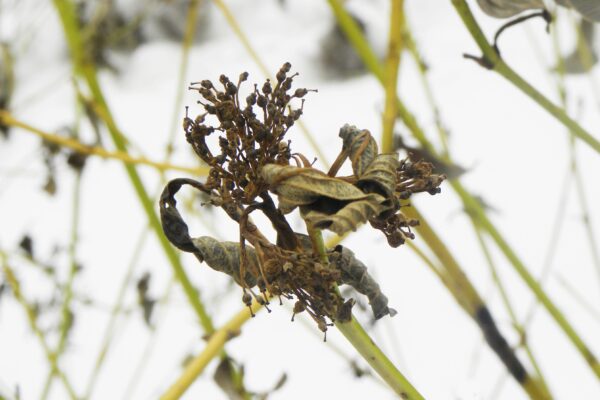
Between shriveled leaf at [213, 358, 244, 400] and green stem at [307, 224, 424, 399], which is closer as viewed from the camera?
green stem at [307, 224, 424, 399]

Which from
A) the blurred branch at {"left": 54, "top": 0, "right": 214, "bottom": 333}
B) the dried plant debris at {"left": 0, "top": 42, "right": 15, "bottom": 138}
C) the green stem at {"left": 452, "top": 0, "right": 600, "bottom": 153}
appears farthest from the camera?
the dried plant debris at {"left": 0, "top": 42, "right": 15, "bottom": 138}

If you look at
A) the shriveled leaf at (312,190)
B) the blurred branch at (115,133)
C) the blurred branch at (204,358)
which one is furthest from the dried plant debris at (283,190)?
the blurred branch at (115,133)

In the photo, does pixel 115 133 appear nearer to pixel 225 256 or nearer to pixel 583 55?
pixel 225 256

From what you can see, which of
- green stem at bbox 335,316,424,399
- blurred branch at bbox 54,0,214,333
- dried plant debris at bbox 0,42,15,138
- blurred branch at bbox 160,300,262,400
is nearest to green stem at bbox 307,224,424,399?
green stem at bbox 335,316,424,399

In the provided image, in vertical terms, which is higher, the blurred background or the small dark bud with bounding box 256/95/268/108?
the blurred background

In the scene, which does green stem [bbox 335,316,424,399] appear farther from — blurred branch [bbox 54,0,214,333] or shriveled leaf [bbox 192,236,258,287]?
blurred branch [bbox 54,0,214,333]

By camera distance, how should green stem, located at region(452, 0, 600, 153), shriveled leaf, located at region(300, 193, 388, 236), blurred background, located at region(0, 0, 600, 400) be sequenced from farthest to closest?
blurred background, located at region(0, 0, 600, 400), green stem, located at region(452, 0, 600, 153), shriveled leaf, located at region(300, 193, 388, 236)

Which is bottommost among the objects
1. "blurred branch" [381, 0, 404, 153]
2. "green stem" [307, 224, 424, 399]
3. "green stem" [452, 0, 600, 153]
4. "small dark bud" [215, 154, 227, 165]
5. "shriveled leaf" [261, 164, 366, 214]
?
"green stem" [307, 224, 424, 399]

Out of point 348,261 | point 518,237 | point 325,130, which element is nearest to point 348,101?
point 325,130
